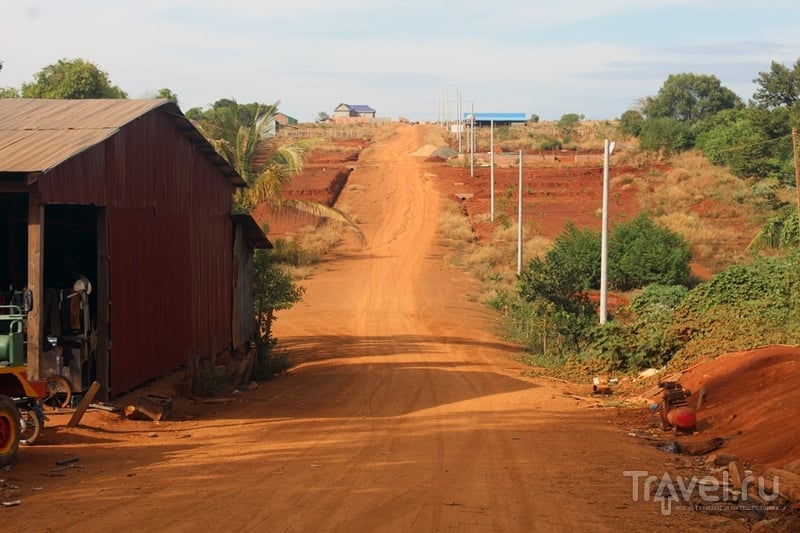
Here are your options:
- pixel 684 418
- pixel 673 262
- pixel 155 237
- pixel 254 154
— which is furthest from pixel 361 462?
pixel 673 262

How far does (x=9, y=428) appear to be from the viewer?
10.5m

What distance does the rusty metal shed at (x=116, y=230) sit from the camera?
499 inches

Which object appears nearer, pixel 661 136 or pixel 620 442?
pixel 620 442

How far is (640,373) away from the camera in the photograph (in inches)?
799

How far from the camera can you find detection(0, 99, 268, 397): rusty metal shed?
41.6 ft

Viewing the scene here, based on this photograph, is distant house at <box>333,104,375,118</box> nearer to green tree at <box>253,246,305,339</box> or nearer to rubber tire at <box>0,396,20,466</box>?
green tree at <box>253,246,305,339</box>

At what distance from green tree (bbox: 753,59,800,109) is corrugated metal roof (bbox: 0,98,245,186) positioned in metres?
56.2

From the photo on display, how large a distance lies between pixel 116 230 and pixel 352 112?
14471 centimetres

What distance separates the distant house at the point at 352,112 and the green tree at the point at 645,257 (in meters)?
115

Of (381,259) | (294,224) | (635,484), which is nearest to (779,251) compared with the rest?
(381,259)

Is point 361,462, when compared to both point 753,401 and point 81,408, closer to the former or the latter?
point 81,408

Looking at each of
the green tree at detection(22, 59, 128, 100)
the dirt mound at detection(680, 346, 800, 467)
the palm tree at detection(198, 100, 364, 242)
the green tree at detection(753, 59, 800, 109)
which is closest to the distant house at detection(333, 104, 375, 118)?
the green tree at detection(753, 59, 800, 109)

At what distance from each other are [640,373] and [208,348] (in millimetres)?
9634

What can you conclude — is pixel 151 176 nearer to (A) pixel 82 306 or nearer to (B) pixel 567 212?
(A) pixel 82 306
